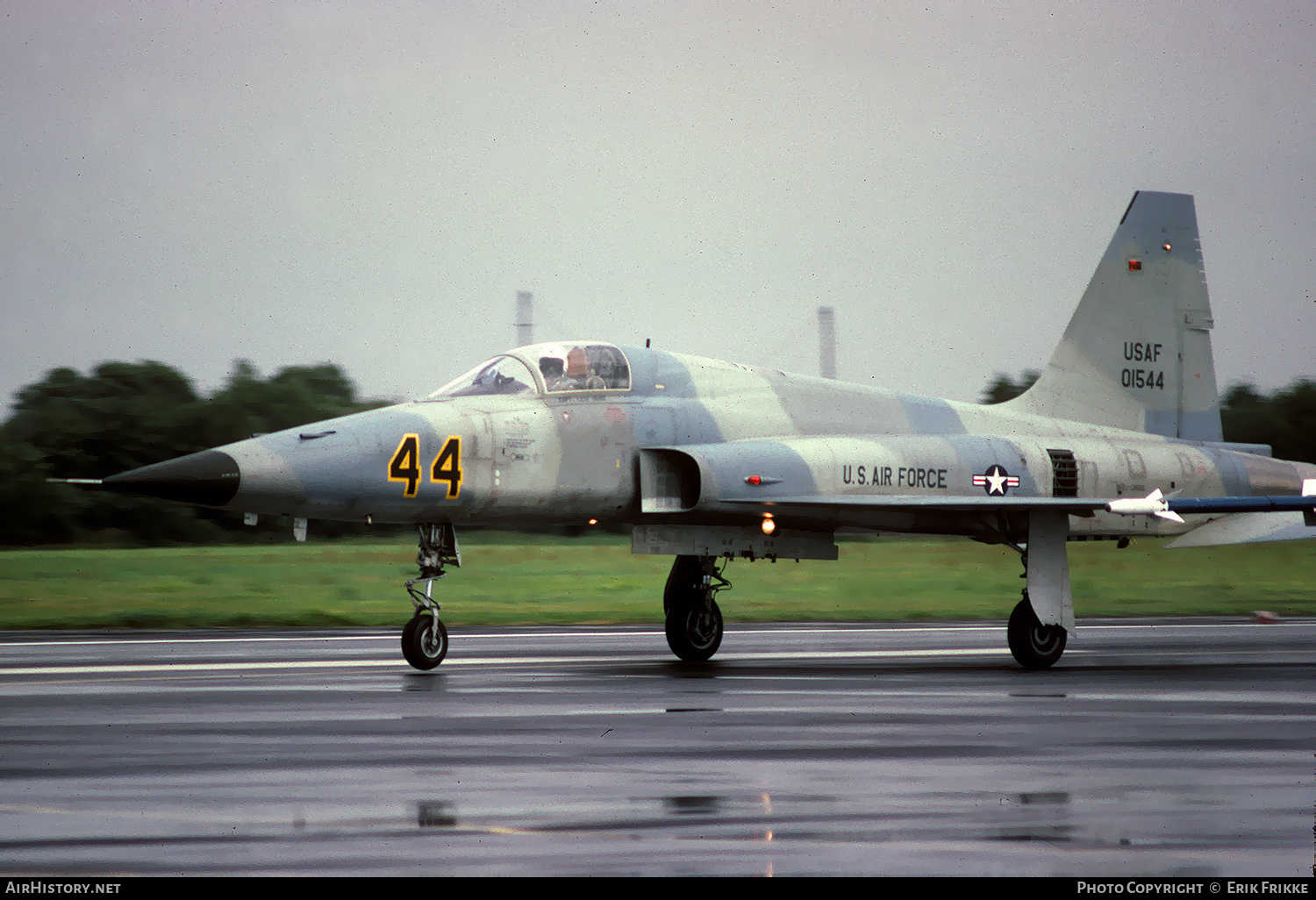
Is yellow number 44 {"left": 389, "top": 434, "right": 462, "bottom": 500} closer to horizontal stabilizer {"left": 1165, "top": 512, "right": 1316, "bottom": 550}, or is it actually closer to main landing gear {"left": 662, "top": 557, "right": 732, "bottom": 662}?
main landing gear {"left": 662, "top": 557, "right": 732, "bottom": 662}

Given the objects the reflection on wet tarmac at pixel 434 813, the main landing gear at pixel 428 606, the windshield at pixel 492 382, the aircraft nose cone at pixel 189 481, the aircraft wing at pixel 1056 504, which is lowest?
the reflection on wet tarmac at pixel 434 813

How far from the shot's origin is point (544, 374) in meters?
17.0

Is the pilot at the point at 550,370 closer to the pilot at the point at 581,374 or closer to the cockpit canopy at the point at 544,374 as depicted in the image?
the cockpit canopy at the point at 544,374

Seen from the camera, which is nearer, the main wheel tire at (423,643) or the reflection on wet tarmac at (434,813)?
the reflection on wet tarmac at (434,813)

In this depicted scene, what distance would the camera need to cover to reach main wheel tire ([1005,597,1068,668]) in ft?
57.1

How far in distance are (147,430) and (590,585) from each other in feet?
60.4

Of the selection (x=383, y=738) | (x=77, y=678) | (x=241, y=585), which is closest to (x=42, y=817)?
(x=383, y=738)

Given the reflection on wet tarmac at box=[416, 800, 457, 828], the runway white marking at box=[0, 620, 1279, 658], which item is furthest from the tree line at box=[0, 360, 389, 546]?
the reflection on wet tarmac at box=[416, 800, 457, 828]

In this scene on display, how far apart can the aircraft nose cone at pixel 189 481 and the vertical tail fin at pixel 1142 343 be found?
10.5 metres

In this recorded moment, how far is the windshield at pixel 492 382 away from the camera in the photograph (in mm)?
16766

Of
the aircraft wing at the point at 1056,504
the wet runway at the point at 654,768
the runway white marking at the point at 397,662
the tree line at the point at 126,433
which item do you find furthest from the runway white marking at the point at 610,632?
the tree line at the point at 126,433

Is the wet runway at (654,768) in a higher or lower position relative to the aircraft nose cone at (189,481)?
lower

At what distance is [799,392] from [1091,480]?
11.8ft

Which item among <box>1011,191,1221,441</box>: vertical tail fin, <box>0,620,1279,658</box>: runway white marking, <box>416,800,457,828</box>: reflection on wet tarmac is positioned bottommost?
<box>416,800,457,828</box>: reflection on wet tarmac
